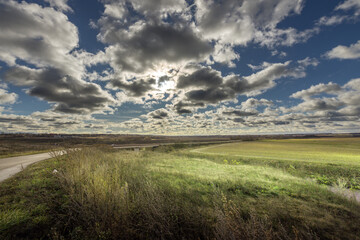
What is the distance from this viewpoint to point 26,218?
4840 millimetres

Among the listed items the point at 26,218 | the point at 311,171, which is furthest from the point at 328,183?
the point at 26,218

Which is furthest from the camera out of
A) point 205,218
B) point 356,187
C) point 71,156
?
point 356,187

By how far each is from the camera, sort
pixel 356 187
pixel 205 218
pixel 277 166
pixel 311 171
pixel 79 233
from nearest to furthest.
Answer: pixel 79 233
pixel 205 218
pixel 356 187
pixel 311 171
pixel 277 166

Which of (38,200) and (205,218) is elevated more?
(38,200)

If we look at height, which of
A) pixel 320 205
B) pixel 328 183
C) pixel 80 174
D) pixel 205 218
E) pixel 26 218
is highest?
pixel 80 174

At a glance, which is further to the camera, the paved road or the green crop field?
the green crop field

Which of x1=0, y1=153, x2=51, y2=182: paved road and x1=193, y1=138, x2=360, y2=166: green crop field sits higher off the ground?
x1=0, y1=153, x2=51, y2=182: paved road

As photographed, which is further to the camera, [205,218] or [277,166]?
[277,166]

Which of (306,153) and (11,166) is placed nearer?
(11,166)

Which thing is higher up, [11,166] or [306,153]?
[11,166]

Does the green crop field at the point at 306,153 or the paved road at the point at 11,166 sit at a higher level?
the paved road at the point at 11,166

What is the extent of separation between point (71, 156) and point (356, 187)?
2233 cm

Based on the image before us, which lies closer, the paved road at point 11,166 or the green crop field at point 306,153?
the paved road at point 11,166

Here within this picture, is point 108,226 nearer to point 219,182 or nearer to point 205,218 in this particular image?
point 205,218
